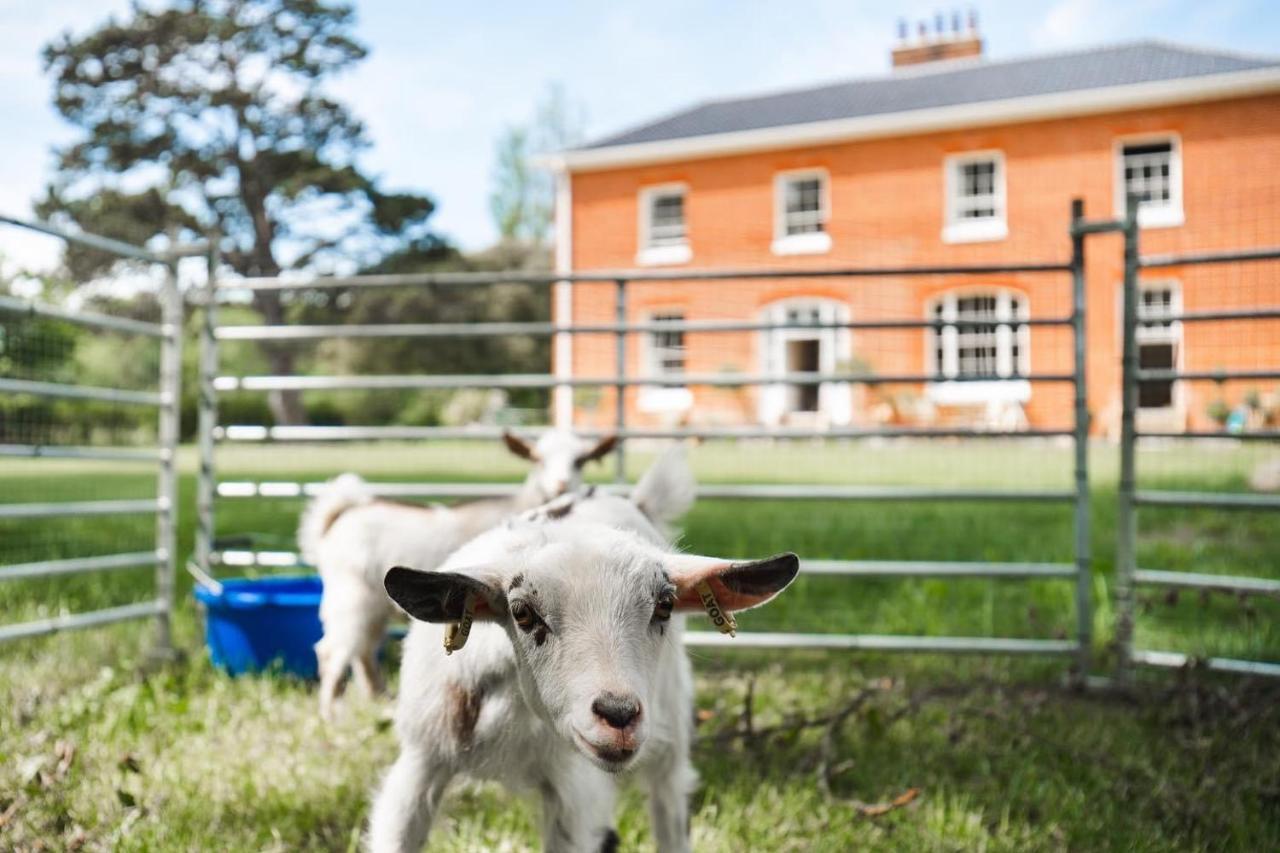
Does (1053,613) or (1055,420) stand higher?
(1055,420)

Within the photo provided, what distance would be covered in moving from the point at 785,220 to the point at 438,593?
22.0 metres

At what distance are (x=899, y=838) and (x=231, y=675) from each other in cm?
292

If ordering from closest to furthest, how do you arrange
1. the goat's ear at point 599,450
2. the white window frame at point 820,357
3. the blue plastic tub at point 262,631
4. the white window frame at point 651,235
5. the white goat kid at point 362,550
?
the white goat kid at point 362,550 → the blue plastic tub at point 262,631 → the goat's ear at point 599,450 → the white window frame at point 820,357 → the white window frame at point 651,235

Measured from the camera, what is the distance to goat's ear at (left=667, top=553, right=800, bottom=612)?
6.43ft

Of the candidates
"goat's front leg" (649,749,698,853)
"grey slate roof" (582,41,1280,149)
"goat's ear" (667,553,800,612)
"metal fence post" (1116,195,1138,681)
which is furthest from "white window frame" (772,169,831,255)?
"goat's ear" (667,553,800,612)

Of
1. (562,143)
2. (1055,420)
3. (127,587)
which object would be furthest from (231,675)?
(562,143)

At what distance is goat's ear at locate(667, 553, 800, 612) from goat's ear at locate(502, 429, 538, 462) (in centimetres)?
276

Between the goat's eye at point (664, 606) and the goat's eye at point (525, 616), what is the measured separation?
232mm

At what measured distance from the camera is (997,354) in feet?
54.9

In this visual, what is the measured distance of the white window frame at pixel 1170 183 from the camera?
778 inches

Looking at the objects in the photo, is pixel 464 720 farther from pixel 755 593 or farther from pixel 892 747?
pixel 892 747

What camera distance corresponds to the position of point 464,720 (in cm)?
229

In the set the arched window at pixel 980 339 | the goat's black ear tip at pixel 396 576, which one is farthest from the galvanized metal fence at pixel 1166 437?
the arched window at pixel 980 339

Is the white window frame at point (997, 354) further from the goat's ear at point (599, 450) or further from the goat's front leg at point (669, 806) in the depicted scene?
the goat's front leg at point (669, 806)
